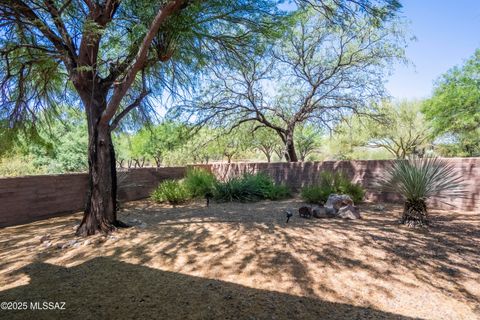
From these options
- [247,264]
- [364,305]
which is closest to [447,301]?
[364,305]

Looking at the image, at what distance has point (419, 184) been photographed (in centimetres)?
543

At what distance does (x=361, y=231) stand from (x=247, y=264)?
8.07 feet

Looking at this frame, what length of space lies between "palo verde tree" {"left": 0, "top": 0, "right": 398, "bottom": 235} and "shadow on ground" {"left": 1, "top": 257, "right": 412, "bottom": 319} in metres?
1.90

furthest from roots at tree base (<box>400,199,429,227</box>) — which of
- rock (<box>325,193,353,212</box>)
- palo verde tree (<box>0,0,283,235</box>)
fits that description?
palo verde tree (<box>0,0,283,235</box>)

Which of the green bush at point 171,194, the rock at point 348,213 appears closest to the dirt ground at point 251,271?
the rock at point 348,213

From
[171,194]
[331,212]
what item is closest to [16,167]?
[171,194]

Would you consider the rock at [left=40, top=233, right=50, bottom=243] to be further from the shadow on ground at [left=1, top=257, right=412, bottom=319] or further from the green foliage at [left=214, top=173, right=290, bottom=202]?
the green foliage at [left=214, top=173, right=290, bottom=202]

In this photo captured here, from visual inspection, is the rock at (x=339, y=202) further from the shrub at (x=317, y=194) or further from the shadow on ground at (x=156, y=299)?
the shadow on ground at (x=156, y=299)

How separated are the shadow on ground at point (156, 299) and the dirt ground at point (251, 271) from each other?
0.03 feet

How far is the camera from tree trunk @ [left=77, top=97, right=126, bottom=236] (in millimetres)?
5047

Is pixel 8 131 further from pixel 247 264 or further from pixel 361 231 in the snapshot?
pixel 361 231

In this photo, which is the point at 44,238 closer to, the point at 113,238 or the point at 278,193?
the point at 113,238

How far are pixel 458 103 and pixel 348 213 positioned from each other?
14.4m

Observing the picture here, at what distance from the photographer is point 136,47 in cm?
526
